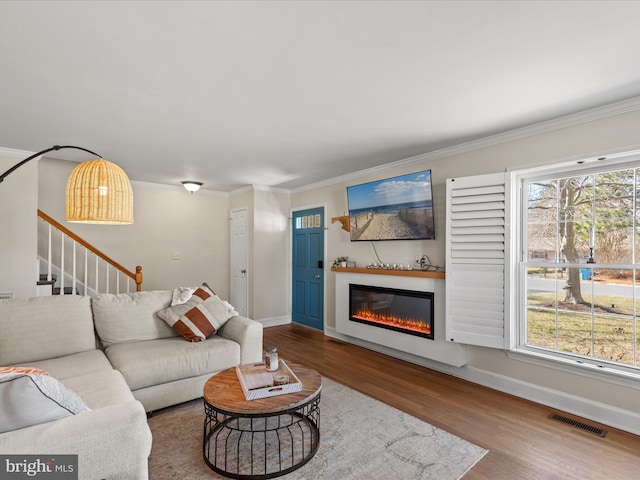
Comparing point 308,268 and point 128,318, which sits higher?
point 308,268

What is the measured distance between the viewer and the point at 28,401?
124cm

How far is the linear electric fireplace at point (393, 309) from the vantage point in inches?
143

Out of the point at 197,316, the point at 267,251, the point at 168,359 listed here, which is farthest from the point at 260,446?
the point at 267,251

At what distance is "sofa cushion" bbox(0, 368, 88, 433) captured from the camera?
1.21m

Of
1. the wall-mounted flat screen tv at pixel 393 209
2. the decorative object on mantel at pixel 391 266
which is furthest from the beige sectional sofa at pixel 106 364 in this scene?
the wall-mounted flat screen tv at pixel 393 209

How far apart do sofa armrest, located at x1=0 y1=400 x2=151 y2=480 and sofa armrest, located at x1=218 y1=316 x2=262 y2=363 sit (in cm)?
163

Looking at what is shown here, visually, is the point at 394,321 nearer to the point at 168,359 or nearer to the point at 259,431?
the point at 168,359

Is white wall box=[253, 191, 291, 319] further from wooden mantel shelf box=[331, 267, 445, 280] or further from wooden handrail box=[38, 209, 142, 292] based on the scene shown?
wooden handrail box=[38, 209, 142, 292]

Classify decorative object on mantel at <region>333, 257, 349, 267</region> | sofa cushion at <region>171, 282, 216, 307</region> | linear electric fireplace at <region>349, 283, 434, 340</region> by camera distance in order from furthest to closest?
decorative object on mantel at <region>333, 257, 349, 267</region>
linear electric fireplace at <region>349, 283, 434, 340</region>
sofa cushion at <region>171, 282, 216, 307</region>

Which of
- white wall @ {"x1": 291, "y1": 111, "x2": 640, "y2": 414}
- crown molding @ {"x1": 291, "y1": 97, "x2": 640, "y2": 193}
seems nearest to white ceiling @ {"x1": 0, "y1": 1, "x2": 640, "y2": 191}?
crown molding @ {"x1": 291, "y1": 97, "x2": 640, "y2": 193}

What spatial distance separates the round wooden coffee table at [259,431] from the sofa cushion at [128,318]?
3.57 feet

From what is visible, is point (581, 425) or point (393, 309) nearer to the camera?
point (581, 425)

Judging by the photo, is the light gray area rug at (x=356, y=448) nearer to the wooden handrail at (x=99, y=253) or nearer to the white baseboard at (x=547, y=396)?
the white baseboard at (x=547, y=396)

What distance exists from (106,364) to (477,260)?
10.3 feet
